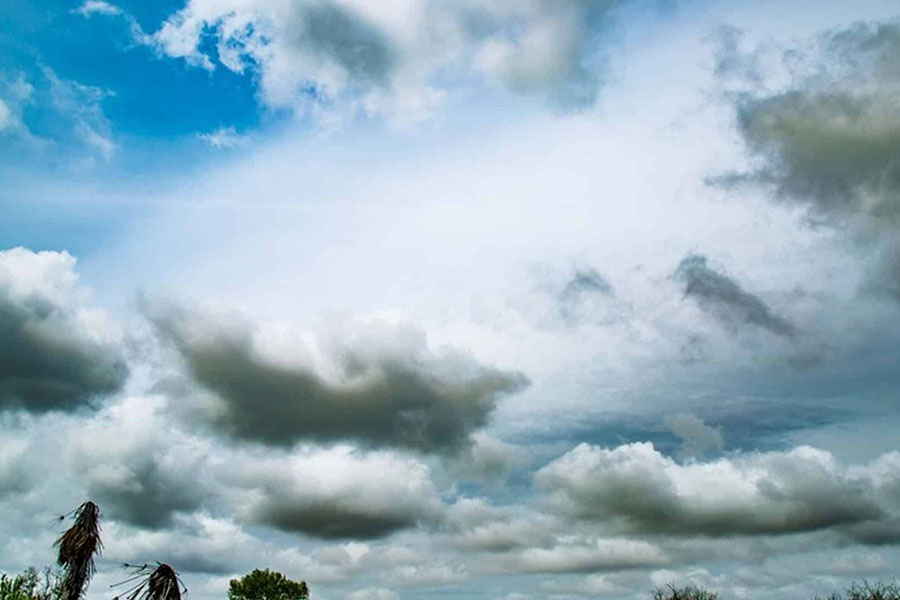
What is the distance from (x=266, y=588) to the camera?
122812 mm

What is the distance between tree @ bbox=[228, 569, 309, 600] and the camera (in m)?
122

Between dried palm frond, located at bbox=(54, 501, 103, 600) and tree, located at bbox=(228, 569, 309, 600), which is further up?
tree, located at bbox=(228, 569, 309, 600)

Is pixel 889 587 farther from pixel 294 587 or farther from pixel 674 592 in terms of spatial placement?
pixel 294 587

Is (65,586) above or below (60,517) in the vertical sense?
below

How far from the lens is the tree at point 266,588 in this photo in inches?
4813

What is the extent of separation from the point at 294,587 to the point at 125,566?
406 feet

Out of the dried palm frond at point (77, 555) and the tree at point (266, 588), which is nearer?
the dried palm frond at point (77, 555)

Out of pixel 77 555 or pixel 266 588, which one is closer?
pixel 77 555

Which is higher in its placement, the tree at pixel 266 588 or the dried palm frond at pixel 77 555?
the tree at pixel 266 588

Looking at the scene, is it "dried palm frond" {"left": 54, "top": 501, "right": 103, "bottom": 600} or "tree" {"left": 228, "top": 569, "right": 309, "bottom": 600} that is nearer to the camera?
"dried palm frond" {"left": 54, "top": 501, "right": 103, "bottom": 600}

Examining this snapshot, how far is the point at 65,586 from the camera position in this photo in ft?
37.8

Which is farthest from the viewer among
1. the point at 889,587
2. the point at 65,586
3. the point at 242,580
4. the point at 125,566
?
the point at 242,580

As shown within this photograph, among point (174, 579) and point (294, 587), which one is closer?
point (174, 579)

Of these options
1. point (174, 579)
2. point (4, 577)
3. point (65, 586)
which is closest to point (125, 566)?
point (174, 579)
